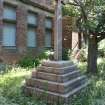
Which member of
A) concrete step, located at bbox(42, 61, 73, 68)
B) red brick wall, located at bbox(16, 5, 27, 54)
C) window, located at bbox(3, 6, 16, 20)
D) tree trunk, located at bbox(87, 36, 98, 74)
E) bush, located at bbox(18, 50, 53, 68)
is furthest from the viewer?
red brick wall, located at bbox(16, 5, 27, 54)

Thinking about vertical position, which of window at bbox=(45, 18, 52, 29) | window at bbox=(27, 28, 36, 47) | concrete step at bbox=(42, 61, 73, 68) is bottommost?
concrete step at bbox=(42, 61, 73, 68)

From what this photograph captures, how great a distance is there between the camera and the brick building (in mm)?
11711

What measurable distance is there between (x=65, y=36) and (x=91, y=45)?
24.0ft

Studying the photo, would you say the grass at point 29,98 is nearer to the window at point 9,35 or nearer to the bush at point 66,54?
the window at point 9,35

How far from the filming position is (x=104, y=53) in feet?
50.2

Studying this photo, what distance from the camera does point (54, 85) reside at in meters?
6.12

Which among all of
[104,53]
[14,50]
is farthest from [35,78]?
[104,53]

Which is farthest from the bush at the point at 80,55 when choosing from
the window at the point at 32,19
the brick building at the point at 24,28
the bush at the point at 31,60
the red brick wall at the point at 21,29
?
the red brick wall at the point at 21,29

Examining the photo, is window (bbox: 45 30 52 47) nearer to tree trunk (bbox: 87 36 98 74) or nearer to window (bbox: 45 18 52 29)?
window (bbox: 45 18 52 29)

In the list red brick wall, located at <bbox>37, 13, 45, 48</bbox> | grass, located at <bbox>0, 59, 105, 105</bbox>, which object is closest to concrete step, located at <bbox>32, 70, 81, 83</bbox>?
grass, located at <bbox>0, 59, 105, 105</bbox>

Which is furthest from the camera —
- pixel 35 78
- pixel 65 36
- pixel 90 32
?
pixel 65 36

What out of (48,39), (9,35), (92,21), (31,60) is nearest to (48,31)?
(48,39)

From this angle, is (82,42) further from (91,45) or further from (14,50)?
(91,45)

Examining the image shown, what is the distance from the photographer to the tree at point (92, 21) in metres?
8.90
